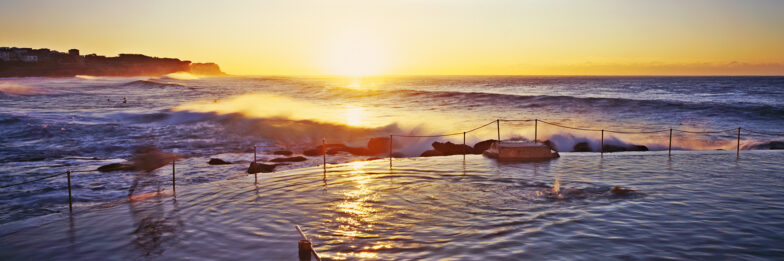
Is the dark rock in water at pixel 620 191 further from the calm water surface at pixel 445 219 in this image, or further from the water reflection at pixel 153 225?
the water reflection at pixel 153 225

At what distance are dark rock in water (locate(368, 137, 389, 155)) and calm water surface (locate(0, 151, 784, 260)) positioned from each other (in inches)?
334

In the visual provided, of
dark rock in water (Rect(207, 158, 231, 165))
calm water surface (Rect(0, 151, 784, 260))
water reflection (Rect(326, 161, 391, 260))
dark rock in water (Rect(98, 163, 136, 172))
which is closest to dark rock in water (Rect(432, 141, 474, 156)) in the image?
calm water surface (Rect(0, 151, 784, 260))

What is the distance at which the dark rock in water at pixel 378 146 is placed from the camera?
73.2ft

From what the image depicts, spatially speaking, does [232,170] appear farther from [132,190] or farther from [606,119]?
[606,119]

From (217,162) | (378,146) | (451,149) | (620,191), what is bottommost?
(217,162)

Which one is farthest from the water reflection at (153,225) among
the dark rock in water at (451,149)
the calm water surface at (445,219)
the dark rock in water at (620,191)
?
the dark rock in water at (451,149)

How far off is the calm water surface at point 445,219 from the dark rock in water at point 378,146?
8486mm

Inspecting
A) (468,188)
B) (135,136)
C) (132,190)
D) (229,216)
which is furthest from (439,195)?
(135,136)

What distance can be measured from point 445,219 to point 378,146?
1371 cm

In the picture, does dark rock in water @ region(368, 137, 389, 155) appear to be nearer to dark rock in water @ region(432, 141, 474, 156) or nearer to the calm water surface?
dark rock in water @ region(432, 141, 474, 156)

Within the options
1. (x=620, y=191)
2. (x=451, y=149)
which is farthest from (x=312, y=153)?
(x=620, y=191)

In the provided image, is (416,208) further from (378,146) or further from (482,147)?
(378,146)

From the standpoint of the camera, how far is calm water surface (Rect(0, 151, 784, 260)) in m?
7.39

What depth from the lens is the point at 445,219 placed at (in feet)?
29.7
